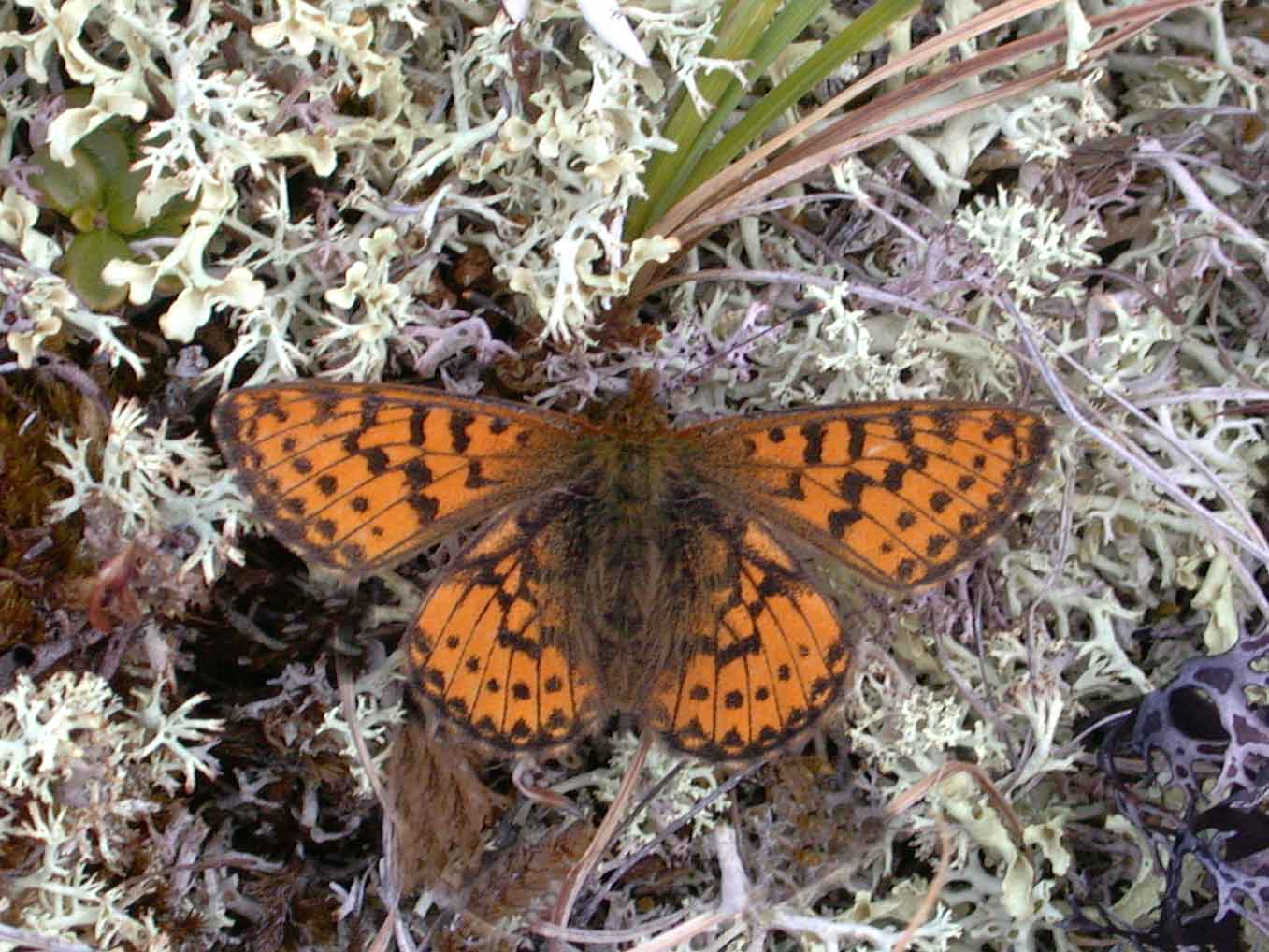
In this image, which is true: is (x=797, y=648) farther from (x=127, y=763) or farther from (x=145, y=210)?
(x=145, y=210)

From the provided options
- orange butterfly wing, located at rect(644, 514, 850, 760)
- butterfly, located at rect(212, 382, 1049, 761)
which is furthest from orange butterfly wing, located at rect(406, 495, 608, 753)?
orange butterfly wing, located at rect(644, 514, 850, 760)

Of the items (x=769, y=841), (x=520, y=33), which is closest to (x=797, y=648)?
(x=769, y=841)

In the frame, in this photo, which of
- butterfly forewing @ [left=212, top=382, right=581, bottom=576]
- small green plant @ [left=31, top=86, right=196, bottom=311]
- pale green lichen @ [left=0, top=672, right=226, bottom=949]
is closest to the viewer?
butterfly forewing @ [left=212, top=382, right=581, bottom=576]

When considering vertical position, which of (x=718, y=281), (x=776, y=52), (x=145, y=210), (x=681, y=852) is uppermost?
(x=776, y=52)

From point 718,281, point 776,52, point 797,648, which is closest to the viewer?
point 797,648

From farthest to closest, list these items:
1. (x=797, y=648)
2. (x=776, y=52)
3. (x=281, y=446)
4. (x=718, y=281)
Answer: (x=718, y=281) < (x=776, y=52) < (x=797, y=648) < (x=281, y=446)

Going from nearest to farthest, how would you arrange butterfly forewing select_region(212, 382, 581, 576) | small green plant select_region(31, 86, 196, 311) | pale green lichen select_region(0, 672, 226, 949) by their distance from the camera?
butterfly forewing select_region(212, 382, 581, 576) → pale green lichen select_region(0, 672, 226, 949) → small green plant select_region(31, 86, 196, 311)

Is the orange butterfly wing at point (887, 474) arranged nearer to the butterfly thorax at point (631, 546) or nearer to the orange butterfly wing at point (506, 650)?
the butterfly thorax at point (631, 546)

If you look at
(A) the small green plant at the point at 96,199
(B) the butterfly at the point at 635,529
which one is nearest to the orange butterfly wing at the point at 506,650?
(B) the butterfly at the point at 635,529

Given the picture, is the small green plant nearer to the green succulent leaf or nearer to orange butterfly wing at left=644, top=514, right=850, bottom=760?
the green succulent leaf
